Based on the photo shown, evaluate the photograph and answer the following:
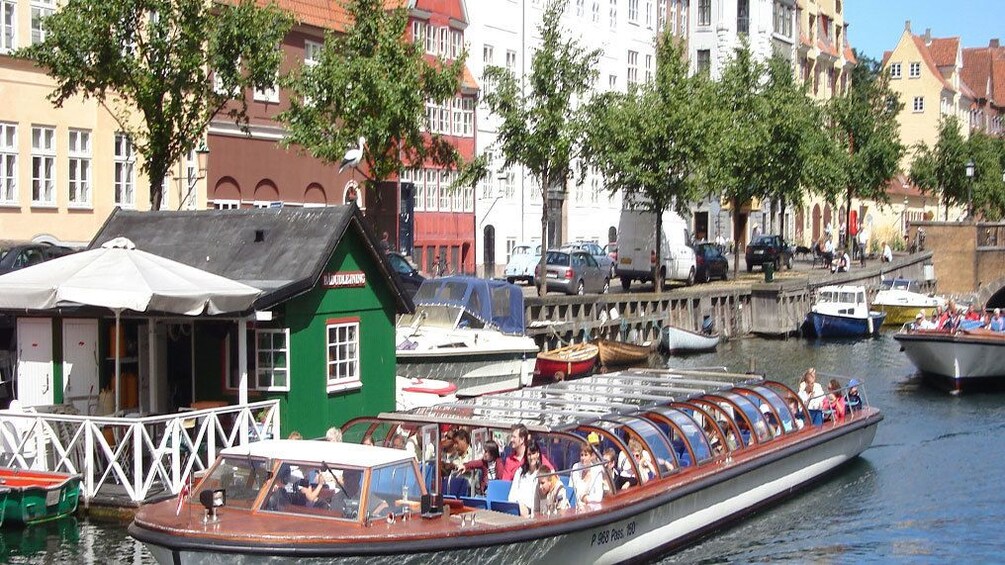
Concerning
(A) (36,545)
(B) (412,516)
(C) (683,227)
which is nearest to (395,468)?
(B) (412,516)

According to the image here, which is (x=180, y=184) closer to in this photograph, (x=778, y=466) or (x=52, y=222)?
(x=52, y=222)

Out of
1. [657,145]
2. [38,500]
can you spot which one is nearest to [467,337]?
[38,500]

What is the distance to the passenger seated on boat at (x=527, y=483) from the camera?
54.5ft

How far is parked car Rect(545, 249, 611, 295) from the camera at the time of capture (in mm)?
49562

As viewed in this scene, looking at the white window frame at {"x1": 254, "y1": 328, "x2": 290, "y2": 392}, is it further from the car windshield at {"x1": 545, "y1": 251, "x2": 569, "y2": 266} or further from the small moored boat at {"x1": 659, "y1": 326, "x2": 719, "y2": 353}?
the car windshield at {"x1": 545, "y1": 251, "x2": 569, "y2": 266}

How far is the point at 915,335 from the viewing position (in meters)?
38.9

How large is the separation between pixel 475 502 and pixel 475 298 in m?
17.9

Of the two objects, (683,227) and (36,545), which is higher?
(683,227)

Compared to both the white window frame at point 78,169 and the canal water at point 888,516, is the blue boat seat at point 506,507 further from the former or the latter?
the white window frame at point 78,169

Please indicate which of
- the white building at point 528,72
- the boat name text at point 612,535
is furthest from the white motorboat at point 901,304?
the boat name text at point 612,535

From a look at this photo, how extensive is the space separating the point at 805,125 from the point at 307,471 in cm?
4919

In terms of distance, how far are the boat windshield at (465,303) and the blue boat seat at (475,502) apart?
56.1ft

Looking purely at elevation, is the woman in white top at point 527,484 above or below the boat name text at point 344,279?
below

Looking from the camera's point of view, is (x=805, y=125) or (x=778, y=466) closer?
(x=778, y=466)
